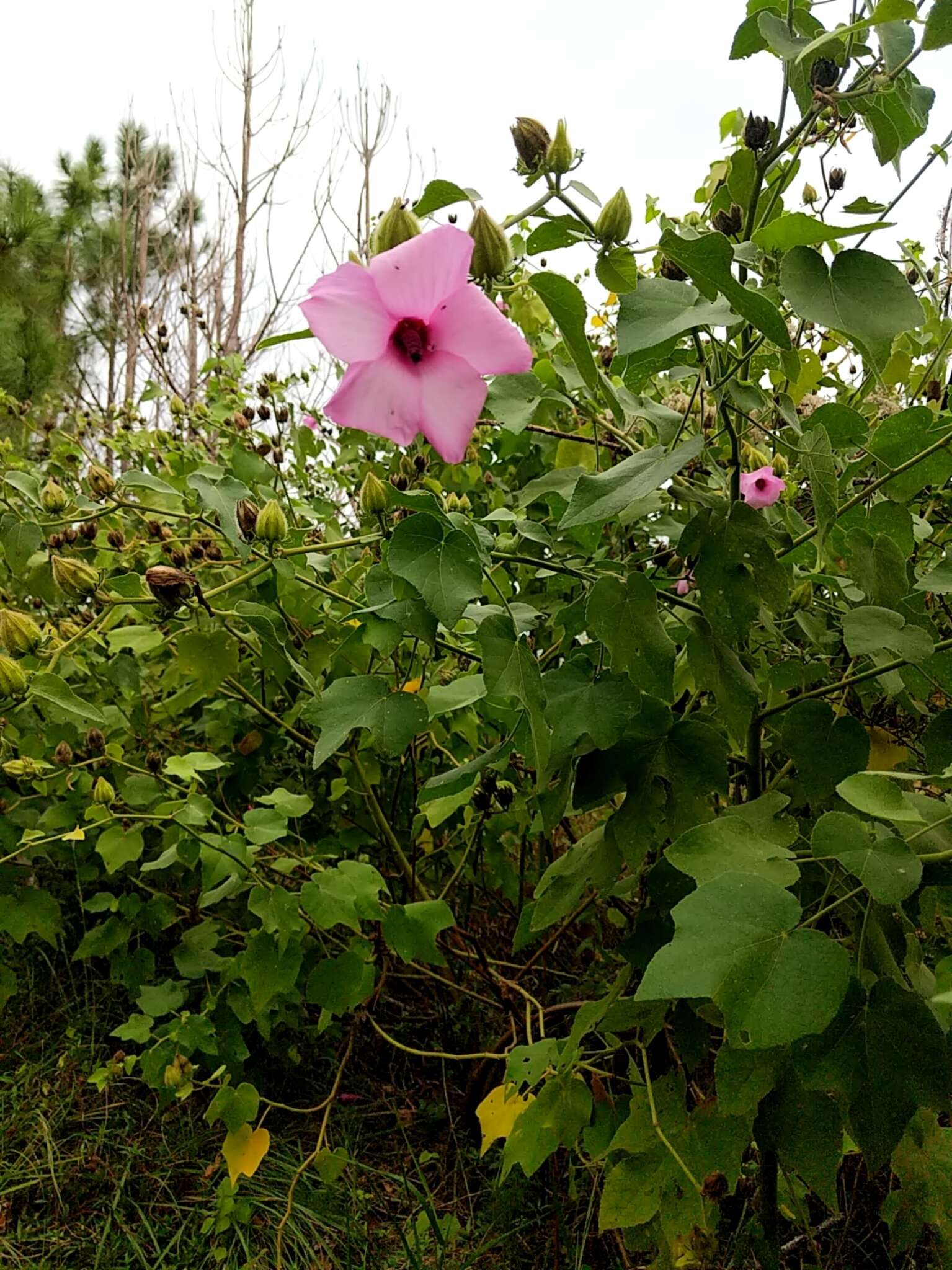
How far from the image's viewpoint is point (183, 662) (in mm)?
965

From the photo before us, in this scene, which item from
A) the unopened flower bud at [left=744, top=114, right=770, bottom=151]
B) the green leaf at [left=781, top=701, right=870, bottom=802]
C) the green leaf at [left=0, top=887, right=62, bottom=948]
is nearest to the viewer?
the unopened flower bud at [left=744, top=114, right=770, bottom=151]

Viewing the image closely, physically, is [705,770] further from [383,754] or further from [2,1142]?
[2,1142]

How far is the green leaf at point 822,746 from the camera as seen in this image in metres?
0.72

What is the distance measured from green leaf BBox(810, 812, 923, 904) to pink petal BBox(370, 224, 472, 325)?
385 millimetres

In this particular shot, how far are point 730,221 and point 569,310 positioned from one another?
0.20 m

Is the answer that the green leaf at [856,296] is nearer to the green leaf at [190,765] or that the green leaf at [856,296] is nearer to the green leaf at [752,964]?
the green leaf at [752,964]

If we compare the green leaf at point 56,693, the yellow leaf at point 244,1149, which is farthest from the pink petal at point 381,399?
the yellow leaf at point 244,1149

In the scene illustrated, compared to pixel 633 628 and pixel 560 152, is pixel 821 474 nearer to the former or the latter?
pixel 633 628

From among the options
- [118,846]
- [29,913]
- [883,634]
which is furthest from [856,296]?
[29,913]

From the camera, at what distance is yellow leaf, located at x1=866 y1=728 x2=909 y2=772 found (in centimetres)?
95

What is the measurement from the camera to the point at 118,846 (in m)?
1.10

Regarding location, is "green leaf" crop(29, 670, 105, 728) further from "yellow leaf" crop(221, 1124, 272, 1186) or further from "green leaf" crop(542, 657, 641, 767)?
"yellow leaf" crop(221, 1124, 272, 1186)

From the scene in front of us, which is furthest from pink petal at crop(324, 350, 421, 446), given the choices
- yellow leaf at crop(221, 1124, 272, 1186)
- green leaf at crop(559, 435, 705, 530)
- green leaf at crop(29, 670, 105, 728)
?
yellow leaf at crop(221, 1124, 272, 1186)

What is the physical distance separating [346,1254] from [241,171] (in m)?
6.07
